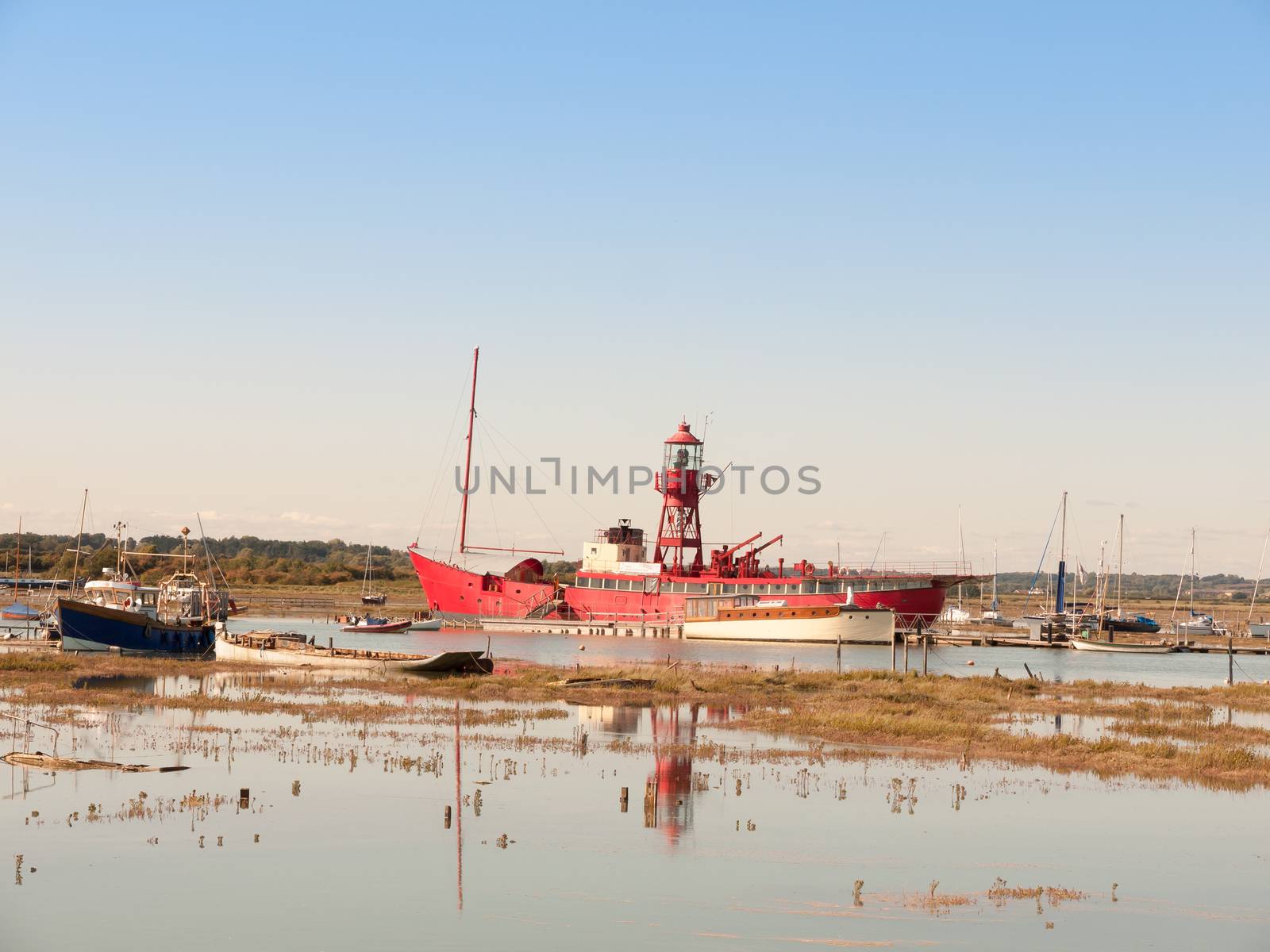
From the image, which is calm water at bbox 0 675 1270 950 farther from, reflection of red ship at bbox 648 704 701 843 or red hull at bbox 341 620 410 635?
red hull at bbox 341 620 410 635

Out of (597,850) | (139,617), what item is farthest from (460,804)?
(139,617)

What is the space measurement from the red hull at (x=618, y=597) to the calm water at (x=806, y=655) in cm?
371

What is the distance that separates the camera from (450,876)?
63.4 ft

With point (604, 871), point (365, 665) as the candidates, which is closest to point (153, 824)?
point (604, 871)

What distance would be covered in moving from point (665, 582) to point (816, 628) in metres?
13.8

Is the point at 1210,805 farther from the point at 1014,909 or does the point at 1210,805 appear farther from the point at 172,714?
the point at 172,714

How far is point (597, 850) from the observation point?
69.2 ft

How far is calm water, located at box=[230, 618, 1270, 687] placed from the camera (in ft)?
220

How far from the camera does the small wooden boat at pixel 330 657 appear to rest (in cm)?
4931

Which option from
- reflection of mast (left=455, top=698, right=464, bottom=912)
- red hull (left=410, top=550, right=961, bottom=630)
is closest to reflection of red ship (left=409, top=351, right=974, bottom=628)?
red hull (left=410, top=550, right=961, bottom=630)

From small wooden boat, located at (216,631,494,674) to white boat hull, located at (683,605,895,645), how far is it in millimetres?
38133

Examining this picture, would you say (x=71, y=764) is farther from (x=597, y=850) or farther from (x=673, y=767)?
(x=673, y=767)

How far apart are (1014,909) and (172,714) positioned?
2450cm

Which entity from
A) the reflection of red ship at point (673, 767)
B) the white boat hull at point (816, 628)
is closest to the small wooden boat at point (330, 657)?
the reflection of red ship at point (673, 767)
